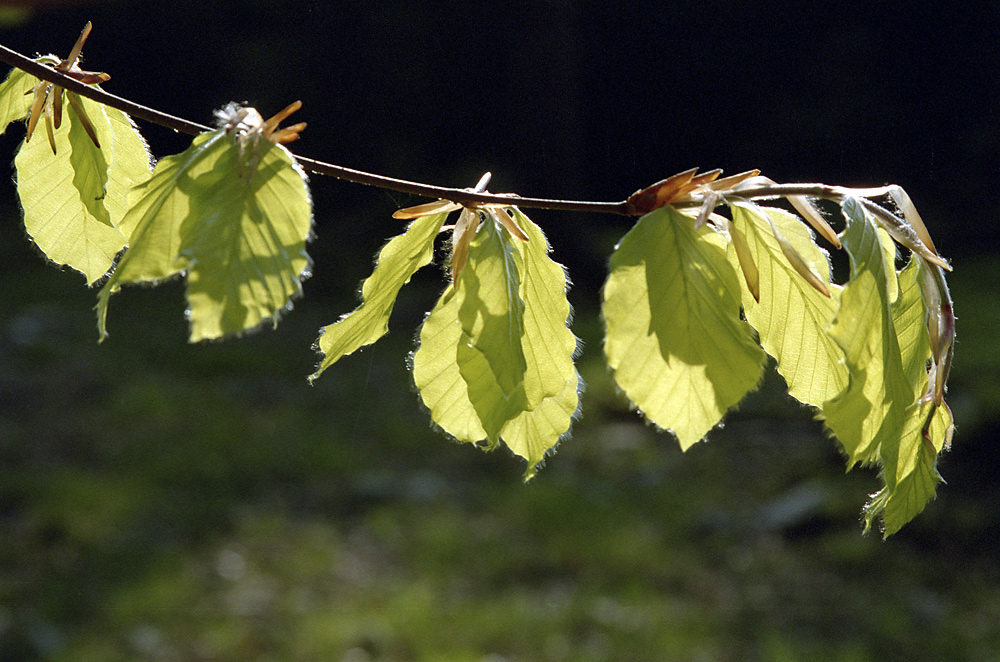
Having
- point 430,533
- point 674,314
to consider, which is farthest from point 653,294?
point 430,533

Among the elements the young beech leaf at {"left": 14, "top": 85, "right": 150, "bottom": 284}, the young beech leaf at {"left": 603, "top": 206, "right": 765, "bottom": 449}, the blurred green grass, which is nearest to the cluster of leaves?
the young beech leaf at {"left": 603, "top": 206, "right": 765, "bottom": 449}

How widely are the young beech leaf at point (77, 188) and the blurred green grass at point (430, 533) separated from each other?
1737 millimetres

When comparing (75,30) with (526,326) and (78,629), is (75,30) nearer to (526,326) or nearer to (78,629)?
(78,629)

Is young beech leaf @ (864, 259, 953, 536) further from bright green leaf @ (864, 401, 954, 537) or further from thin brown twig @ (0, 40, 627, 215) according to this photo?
thin brown twig @ (0, 40, 627, 215)

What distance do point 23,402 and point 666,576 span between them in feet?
8.36

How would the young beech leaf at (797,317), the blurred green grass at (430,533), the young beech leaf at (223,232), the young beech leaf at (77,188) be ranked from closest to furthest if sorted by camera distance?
1. the young beech leaf at (223,232)
2. the young beech leaf at (797,317)
3. the young beech leaf at (77,188)
4. the blurred green grass at (430,533)

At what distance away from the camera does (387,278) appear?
539 mm

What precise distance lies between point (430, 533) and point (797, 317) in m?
2.35

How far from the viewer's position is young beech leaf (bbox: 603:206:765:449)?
1.45ft

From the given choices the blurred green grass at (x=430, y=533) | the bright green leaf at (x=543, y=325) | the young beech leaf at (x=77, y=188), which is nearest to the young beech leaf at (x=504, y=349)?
the bright green leaf at (x=543, y=325)

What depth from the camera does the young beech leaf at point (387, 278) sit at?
53cm

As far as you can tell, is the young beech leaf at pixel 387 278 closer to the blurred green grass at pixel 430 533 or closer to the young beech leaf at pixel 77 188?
the young beech leaf at pixel 77 188

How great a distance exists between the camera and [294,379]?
3.92 m

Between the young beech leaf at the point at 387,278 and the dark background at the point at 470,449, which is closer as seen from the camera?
the young beech leaf at the point at 387,278
